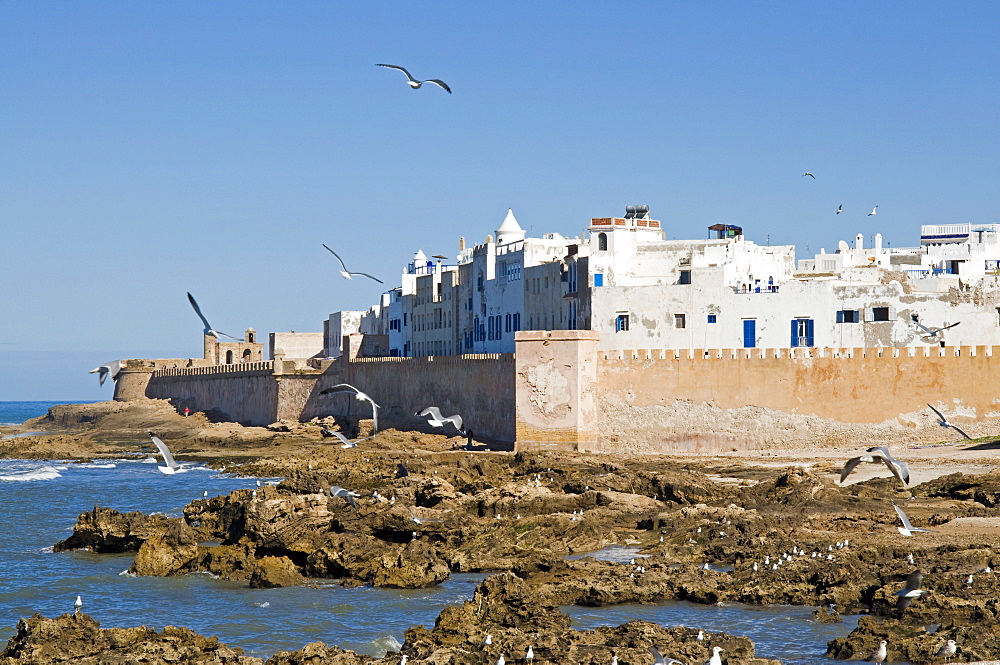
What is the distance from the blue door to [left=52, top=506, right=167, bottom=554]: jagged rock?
21.1 m

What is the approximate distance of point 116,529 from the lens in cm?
2259

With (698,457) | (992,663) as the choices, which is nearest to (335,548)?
(992,663)

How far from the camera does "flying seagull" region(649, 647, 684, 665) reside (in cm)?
1155

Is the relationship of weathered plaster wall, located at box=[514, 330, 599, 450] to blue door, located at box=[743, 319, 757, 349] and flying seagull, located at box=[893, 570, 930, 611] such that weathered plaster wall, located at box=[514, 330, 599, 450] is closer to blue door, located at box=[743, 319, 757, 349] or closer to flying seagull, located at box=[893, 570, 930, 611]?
blue door, located at box=[743, 319, 757, 349]

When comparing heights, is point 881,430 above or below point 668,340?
below

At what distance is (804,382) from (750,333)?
4.00m

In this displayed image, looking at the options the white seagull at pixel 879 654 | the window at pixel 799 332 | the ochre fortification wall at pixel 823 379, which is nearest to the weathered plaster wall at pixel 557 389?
the ochre fortification wall at pixel 823 379

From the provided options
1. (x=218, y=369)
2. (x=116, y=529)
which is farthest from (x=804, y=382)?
(x=218, y=369)

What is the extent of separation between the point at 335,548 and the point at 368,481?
12.2m

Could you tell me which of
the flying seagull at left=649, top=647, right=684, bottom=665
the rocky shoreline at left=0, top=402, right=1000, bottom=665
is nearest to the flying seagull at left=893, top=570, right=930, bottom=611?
the rocky shoreline at left=0, top=402, right=1000, bottom=665

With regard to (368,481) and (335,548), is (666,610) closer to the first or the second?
(335,548)

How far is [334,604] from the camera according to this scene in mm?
18047

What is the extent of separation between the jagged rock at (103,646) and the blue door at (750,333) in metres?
27.5

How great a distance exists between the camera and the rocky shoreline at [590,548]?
13.5m
